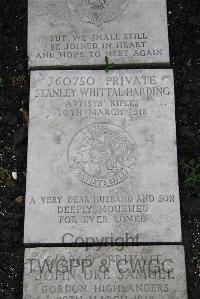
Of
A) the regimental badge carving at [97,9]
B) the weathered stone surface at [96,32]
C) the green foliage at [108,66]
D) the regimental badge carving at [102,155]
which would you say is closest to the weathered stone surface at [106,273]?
the regimental badge carving at [102,155]

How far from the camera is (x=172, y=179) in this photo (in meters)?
5.07

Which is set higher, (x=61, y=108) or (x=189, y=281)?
(x=61, y=108)

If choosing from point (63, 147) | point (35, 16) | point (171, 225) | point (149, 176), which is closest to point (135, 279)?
point (171, 225)

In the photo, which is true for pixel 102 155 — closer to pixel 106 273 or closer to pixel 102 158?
pixel 102 158

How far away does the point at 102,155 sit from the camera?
5.15 meters

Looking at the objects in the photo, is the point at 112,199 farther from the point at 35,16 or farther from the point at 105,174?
the point at 35,16

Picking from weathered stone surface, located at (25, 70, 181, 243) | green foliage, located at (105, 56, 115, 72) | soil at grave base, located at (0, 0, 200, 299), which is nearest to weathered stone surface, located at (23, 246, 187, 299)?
weathered stone surface, located at (25, 70, 181, 243)

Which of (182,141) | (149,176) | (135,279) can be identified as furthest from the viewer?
(182,141)

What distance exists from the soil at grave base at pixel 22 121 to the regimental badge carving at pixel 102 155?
542 millimetres

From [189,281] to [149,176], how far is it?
3.30 ft

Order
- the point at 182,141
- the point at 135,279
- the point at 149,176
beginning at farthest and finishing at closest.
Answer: the point at 182,141 < the point at 149,176 < the point at 135,279

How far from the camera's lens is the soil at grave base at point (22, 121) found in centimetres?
506

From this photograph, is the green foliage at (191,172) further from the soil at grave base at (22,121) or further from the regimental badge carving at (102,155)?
the regimental badge carving at (102,155)

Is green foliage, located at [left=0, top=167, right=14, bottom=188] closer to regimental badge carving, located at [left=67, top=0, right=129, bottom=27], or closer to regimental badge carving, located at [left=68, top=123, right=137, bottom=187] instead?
regimental badge carving, located at [left=68, top=123, right=137, bottom=187]
